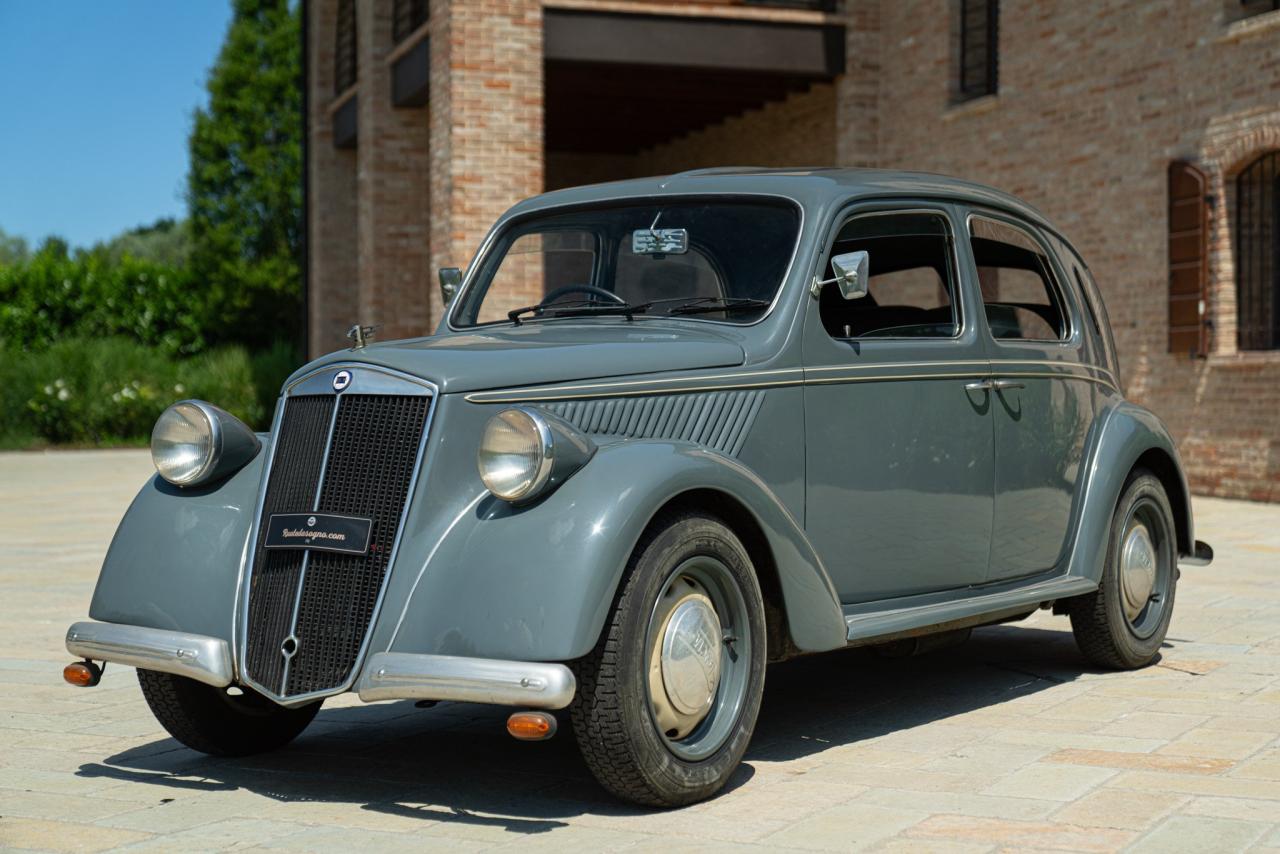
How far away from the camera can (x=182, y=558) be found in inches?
177

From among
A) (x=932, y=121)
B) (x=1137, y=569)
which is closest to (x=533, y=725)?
(x=1137, y=569)

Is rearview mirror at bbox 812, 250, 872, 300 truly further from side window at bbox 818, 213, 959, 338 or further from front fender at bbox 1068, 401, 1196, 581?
front fender at bbox 1068, 401, 1196, 581

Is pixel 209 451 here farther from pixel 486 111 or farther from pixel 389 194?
pixel 389 194

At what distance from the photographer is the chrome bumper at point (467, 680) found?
12.4ft

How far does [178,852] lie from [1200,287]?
1155cm

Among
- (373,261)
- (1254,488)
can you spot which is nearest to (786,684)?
(1254,488)

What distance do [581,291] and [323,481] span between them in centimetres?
135

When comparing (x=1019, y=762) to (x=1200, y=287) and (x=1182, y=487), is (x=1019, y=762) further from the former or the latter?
(x=1200, y=287)

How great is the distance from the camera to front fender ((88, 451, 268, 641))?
439 cm

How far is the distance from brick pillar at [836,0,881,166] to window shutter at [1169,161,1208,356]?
4.91m

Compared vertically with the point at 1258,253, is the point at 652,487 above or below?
below

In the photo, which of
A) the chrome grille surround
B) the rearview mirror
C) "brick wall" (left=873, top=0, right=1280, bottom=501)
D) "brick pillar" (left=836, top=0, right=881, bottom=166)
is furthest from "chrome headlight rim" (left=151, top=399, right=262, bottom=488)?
"brick pillar" (left=836, top=0, right=881, bottom=166)

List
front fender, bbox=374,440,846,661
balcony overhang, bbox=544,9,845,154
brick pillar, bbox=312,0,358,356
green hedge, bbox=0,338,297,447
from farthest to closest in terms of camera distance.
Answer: brick pillar, bbox=312,0,358,356 < green hedge, bbox=0,338,297,447 < balcony overhang, bbox=544,9,845,154 < front fender, bbox=374,440,846,661

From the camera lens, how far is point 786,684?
602cm
